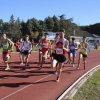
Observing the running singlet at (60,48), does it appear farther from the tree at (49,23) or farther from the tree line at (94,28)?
the tree line at (94,28)

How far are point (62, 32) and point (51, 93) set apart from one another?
246 cm

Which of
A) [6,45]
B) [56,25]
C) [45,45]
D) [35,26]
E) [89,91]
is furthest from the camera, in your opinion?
[56,25]

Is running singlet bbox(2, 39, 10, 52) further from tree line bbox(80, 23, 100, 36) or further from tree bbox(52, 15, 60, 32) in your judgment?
tree line bbox(80, 23, 100, 36)

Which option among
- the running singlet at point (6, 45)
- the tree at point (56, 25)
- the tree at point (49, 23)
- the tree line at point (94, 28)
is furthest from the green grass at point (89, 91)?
the tree line at point (94, 28)

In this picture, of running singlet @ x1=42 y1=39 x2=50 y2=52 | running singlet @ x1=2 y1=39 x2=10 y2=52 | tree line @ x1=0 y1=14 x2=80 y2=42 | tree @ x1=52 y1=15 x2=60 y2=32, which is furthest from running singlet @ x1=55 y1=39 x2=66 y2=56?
tree @ x1=52 y1=15 x2=60 y2=32

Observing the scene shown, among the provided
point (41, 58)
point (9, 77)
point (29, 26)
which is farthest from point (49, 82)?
point (29, 26)

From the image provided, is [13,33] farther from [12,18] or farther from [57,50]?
[57,50]

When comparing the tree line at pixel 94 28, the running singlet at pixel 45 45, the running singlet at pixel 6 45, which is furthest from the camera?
the tree line at pixel 94 28

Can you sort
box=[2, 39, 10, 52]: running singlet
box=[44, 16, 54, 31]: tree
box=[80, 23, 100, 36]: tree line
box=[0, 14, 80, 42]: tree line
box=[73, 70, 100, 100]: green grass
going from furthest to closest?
box=[80, 23, 100, 36]: tree line < box=[44, 16, 54, 31]: tree < box=[0, 14, 80, 42]: tree line < box=[2, 39, 10, 52]: running singlet < box=[73, 70, 100, 100]: green grass

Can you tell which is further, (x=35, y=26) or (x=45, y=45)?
(x=35, y=26)

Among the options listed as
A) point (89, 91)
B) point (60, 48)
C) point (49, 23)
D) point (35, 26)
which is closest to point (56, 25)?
point (49, 23)

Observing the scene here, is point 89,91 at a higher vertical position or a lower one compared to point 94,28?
lower

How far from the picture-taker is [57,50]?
338 inches

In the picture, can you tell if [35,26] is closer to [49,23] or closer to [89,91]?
[49,23]
